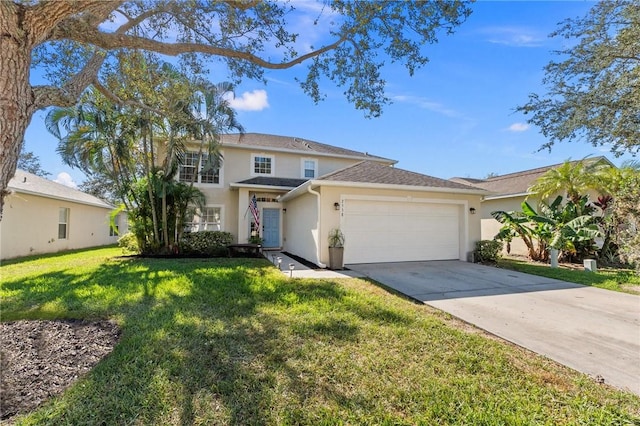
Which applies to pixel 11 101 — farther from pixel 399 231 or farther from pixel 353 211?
pixel 399 231

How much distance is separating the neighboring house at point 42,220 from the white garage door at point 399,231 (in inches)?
492

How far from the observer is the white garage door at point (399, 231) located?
10477mm

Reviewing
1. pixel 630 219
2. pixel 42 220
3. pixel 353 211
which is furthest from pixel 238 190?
pixel 630 219

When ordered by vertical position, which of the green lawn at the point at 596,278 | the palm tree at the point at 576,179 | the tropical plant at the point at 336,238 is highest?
the palm tree at the point at 576,179

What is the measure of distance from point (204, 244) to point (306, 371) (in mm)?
11320

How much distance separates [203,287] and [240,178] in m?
10.0

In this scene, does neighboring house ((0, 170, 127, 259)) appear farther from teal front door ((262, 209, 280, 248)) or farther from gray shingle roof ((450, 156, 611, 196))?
gray shingle roof ((450, 156, 611, 196))

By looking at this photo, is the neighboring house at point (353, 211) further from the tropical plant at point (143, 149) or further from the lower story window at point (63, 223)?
the lower story window at point (63, 223)

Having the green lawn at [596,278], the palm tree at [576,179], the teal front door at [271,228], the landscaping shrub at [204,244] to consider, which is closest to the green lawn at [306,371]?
the green lawn at [596,278]

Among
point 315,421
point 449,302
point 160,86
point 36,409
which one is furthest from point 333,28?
point 36,409

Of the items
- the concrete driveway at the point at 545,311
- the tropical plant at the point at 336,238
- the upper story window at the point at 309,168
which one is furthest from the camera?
the upper story window at the point at 309,168

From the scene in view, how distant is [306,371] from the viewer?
3.35 m

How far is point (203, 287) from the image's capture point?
6.88m

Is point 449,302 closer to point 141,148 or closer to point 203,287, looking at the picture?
point 203,287
